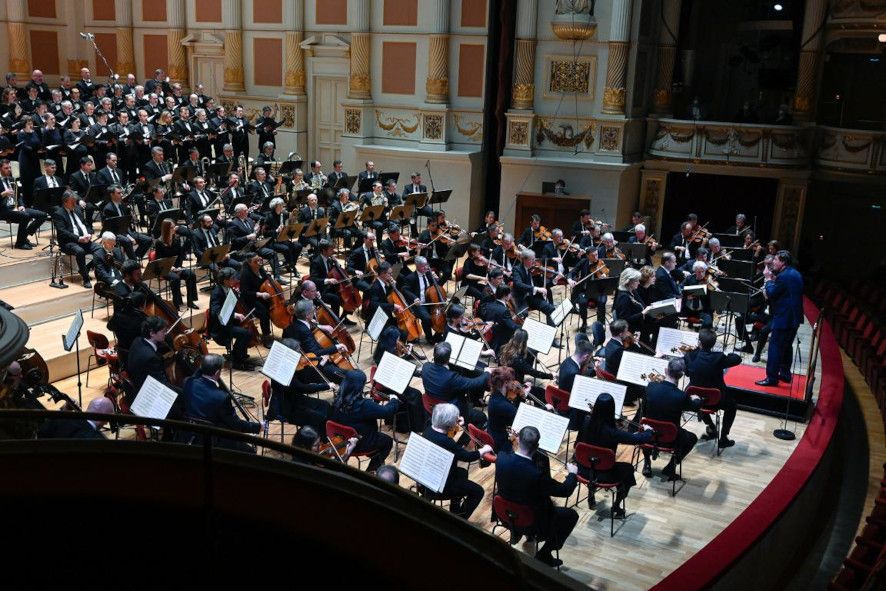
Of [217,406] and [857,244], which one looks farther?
[857,244]

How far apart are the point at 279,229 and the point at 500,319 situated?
4341 mm

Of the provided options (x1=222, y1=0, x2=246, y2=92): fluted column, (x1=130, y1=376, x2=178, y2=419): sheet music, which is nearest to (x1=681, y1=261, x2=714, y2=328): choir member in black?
(x1=130, y1=376, x2=178, y2=419): sheet music

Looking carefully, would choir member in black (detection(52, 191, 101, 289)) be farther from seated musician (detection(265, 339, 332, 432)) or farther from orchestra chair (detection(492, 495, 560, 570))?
orchestra chair (detection(492, 495, 560, 570))

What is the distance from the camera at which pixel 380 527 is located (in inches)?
162

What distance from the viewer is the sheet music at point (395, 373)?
24.5 feet

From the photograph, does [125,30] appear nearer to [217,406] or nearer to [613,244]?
[613,244]

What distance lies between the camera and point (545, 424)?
680cm

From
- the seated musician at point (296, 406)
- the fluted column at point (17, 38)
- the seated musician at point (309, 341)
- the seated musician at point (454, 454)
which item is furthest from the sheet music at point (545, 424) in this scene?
the fluted column at point (17, 38)

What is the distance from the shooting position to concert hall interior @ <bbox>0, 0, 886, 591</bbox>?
434 centimetres

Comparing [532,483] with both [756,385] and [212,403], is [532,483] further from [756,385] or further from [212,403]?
[756,385]

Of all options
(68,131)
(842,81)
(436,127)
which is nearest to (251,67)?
(436,127)

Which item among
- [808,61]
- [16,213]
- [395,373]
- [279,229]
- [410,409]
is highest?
[808,61]

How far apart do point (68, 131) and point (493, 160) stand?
9150mm

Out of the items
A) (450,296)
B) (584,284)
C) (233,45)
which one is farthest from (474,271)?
(233,45)
